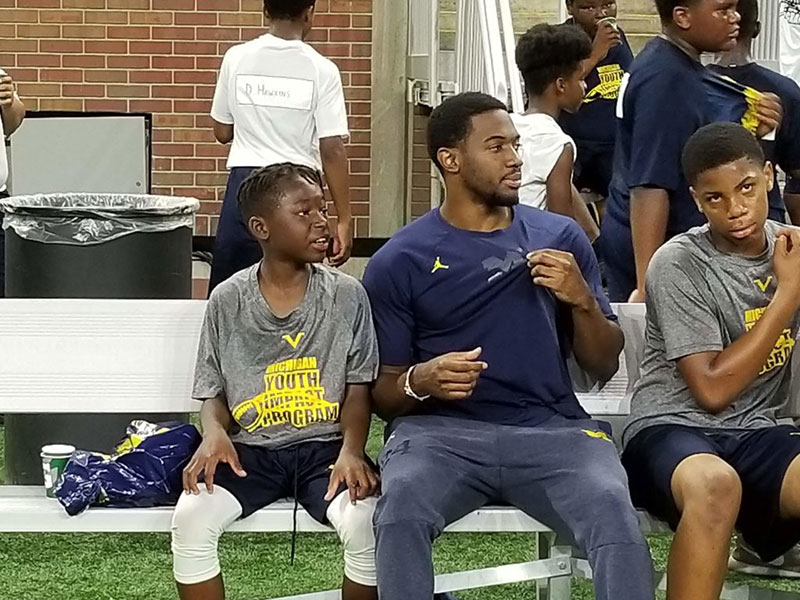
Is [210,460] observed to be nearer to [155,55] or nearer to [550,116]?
[550,116]

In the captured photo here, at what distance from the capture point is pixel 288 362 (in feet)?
11.1

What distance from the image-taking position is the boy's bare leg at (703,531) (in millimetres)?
2967

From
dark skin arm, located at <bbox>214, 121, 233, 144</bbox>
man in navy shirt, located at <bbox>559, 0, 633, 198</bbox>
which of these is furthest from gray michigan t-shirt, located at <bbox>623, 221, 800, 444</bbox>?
dark skin arm, located at <bbox>214, 121, 233, 144</bbox>

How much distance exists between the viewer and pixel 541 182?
464cm

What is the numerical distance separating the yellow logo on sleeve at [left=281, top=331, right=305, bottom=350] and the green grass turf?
922 mm

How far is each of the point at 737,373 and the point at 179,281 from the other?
7.50 feet

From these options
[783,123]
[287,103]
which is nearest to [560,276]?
[783,123]

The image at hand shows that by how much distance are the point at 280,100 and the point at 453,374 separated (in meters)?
2.30

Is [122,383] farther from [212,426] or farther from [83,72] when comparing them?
[83,72]

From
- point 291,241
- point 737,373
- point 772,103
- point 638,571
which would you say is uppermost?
point 772,103

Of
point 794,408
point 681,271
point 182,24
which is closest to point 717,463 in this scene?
point 681,271

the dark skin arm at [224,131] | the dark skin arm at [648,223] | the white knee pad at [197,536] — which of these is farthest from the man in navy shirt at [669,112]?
the dark skin arm at [224,131]

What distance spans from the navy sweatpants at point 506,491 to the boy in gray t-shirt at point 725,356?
14 centimetres

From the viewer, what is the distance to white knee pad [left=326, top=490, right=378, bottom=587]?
313cm
